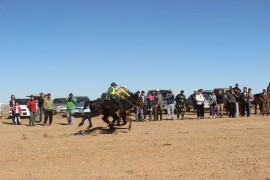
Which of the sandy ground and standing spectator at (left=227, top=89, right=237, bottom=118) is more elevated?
standing spectator at (left=227, top=89, right=237, bottom=118)

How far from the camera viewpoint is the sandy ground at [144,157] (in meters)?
9.85

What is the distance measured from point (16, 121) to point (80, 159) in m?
16.2

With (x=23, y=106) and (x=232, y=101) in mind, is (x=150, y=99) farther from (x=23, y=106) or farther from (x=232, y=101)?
(x=23, y=106)

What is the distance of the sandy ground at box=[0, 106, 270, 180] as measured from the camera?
985 cm

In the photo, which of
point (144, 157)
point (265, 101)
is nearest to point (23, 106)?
point (265, 101)

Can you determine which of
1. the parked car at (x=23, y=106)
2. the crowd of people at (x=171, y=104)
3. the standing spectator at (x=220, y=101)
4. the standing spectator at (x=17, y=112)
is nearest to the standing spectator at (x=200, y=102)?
the crowd of people at (x=171, y=104)

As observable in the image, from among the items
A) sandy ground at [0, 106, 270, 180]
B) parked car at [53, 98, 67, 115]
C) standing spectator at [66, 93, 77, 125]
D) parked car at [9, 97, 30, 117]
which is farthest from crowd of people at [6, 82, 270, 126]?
sandy ground at [0, 106, 270, 180]

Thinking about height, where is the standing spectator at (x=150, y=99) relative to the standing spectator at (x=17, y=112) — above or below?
above

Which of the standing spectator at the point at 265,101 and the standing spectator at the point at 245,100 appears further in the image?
the standing spectator at the point at 265,101

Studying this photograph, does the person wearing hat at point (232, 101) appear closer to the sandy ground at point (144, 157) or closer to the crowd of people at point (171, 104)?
the crowd of people at point (171, 104)

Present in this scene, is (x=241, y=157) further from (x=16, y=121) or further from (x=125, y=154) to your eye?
(x=16, y=121)

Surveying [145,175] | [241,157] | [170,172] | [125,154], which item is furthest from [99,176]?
[241,157]

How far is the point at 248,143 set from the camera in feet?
46.2

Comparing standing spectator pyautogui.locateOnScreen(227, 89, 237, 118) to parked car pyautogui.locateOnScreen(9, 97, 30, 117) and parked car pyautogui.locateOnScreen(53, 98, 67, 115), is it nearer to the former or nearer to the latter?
parked car pyautogui.locateOnScreen(53, 98, 67, 115)
